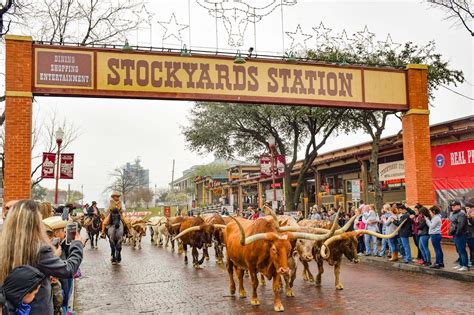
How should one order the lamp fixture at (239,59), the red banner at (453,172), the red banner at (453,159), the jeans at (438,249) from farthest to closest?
1. the red banner at (453,159)
2. the red banner at (453,172)
3. the lamp fixture at (239,59)
4. the jeans at (438,249)

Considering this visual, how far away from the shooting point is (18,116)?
14500mm

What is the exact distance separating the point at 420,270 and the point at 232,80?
26.8 ft

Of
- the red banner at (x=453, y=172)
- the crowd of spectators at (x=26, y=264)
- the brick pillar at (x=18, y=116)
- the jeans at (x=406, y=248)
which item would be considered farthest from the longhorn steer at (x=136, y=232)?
the crowd of spectators at (x=26, y=264)

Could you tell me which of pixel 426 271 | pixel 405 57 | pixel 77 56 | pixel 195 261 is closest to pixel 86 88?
pixel 77 56

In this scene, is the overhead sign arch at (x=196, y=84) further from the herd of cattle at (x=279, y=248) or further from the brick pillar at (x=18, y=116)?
the herd of cattle at (x=279, y=248)

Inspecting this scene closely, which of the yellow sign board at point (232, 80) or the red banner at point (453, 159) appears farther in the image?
the red banner at point (453, 159)

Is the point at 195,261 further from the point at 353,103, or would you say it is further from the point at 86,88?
the point at 353,103

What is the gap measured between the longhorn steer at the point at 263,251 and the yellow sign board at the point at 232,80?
7.06 metres

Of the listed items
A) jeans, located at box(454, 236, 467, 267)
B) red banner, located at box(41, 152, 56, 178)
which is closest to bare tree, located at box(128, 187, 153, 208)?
red banner, located at box(41, 152, 56, 178)

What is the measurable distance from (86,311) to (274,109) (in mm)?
20723

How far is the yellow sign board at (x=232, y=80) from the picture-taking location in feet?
50.7

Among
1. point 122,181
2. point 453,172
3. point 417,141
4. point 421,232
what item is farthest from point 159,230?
point 122,181

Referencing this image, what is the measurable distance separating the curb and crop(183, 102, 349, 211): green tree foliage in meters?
12.2

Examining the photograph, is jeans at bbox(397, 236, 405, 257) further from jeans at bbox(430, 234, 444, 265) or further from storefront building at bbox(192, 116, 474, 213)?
storefront building at bbox(192, 116, 474, 213)
